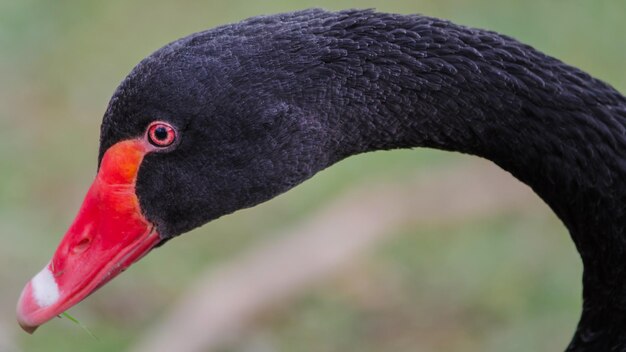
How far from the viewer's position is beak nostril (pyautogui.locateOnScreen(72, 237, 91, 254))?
372 centimetres

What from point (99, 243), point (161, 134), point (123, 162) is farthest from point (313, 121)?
point (99, 243)

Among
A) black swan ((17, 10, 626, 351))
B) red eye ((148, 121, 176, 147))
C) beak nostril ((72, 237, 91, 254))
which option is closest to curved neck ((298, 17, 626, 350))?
black swan ((17, 10, 626, 351))

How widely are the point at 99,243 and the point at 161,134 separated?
450 mm

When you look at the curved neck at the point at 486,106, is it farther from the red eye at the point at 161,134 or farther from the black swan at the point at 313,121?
the red eye at the point at 161,134

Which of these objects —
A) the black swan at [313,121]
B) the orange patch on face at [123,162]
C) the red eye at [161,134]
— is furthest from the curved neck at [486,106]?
the orange patch on face at [123,162]

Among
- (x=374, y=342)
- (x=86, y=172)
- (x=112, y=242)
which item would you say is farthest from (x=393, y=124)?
(x=86, y=172)

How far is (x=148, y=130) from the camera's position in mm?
3566

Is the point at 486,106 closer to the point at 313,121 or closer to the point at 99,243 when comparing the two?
the point at 313,121

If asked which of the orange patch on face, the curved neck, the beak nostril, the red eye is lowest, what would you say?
the beak nostril

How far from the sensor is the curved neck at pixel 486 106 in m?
3.54

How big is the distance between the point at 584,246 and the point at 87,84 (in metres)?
5.64

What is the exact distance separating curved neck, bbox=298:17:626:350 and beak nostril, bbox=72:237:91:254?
0.92m

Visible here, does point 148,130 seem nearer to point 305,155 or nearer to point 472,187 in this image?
point 305,155

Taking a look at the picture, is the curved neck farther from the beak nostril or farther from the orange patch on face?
the beak nostril
